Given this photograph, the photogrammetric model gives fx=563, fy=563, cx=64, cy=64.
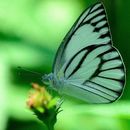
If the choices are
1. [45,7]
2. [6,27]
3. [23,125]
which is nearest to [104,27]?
[23,125]

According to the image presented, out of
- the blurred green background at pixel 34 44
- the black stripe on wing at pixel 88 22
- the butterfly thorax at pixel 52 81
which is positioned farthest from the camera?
the blurred green background at pixel 34 44

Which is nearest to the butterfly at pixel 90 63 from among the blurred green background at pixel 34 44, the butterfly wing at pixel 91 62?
the butterfly wing at pixel 91 62

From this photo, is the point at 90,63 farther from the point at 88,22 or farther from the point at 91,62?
the point at 88,22

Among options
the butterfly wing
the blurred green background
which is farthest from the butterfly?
the blurred green background

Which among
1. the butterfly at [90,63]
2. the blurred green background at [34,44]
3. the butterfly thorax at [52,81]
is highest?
the blurred green background at [34,44]

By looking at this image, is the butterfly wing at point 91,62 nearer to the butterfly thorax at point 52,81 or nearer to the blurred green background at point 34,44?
the butterfly thorax at point 52,81

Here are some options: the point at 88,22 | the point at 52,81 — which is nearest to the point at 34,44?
the point at 88,22

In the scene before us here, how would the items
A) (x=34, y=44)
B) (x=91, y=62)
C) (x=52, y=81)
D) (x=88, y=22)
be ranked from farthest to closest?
(x=34, y=44) → (x=91, y=62) → (x=88, y=22) → (x=52, y=81)

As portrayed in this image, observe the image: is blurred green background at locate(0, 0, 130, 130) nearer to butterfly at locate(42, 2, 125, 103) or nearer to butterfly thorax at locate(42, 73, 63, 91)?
butterfly at locate(42, 2, 125, 103)
